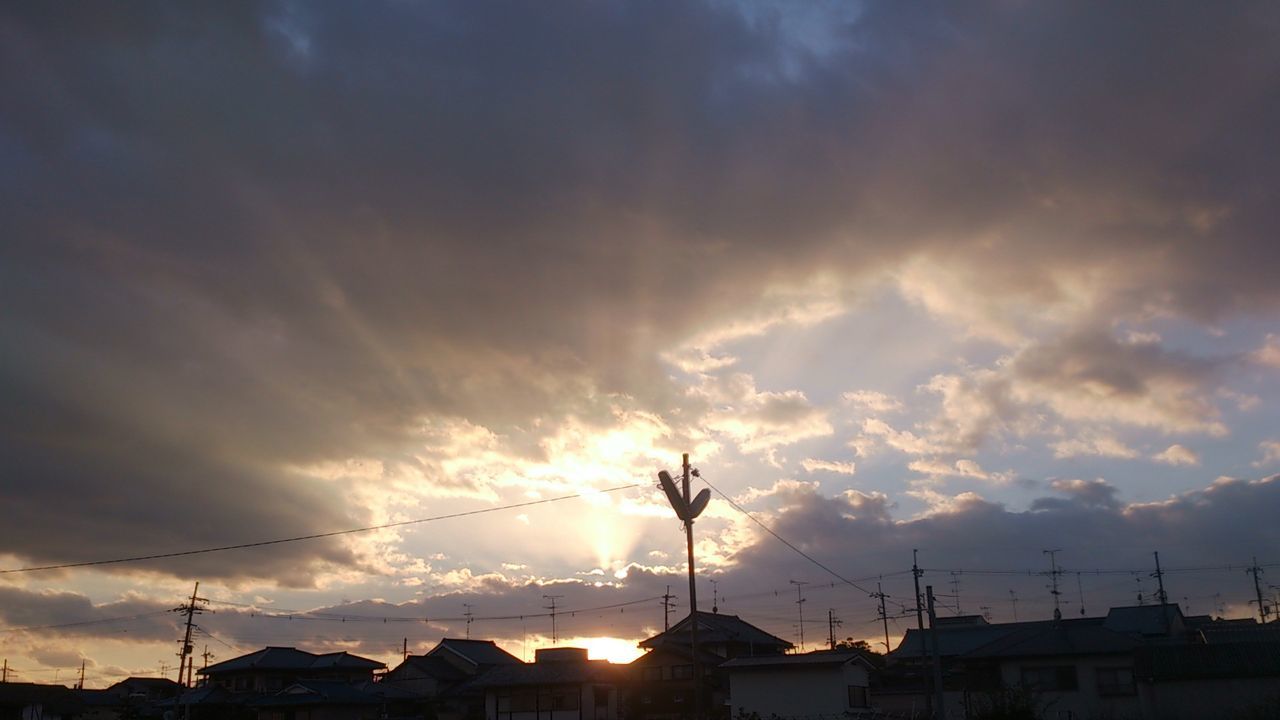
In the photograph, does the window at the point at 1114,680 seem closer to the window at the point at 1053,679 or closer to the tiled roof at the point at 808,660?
the window at the point at 1053,679

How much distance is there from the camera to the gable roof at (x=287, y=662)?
84.4 metres

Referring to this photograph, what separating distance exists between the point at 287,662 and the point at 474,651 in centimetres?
1840

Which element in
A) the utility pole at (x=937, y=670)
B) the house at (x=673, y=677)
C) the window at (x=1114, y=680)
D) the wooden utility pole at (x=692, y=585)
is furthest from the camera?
the house at (x=673, y=677)

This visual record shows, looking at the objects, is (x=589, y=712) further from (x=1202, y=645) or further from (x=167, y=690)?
(x=167, y=690)

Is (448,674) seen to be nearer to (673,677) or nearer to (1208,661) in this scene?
(673,677)

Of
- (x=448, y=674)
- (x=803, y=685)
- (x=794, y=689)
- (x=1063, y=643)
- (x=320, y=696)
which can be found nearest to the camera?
(x=1063, y=643)

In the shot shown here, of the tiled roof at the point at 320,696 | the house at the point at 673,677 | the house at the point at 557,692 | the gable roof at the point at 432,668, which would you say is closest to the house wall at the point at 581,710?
the house at the point at 557,692

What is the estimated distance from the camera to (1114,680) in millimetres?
46656

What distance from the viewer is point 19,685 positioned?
5847 centimetres

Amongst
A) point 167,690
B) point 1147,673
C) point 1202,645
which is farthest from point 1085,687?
point 167,690

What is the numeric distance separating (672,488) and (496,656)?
67500 mm

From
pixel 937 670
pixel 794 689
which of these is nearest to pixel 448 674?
pixel 794 689

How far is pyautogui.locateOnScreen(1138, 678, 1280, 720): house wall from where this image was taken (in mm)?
42375

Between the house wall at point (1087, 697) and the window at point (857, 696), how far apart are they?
7977 mm
